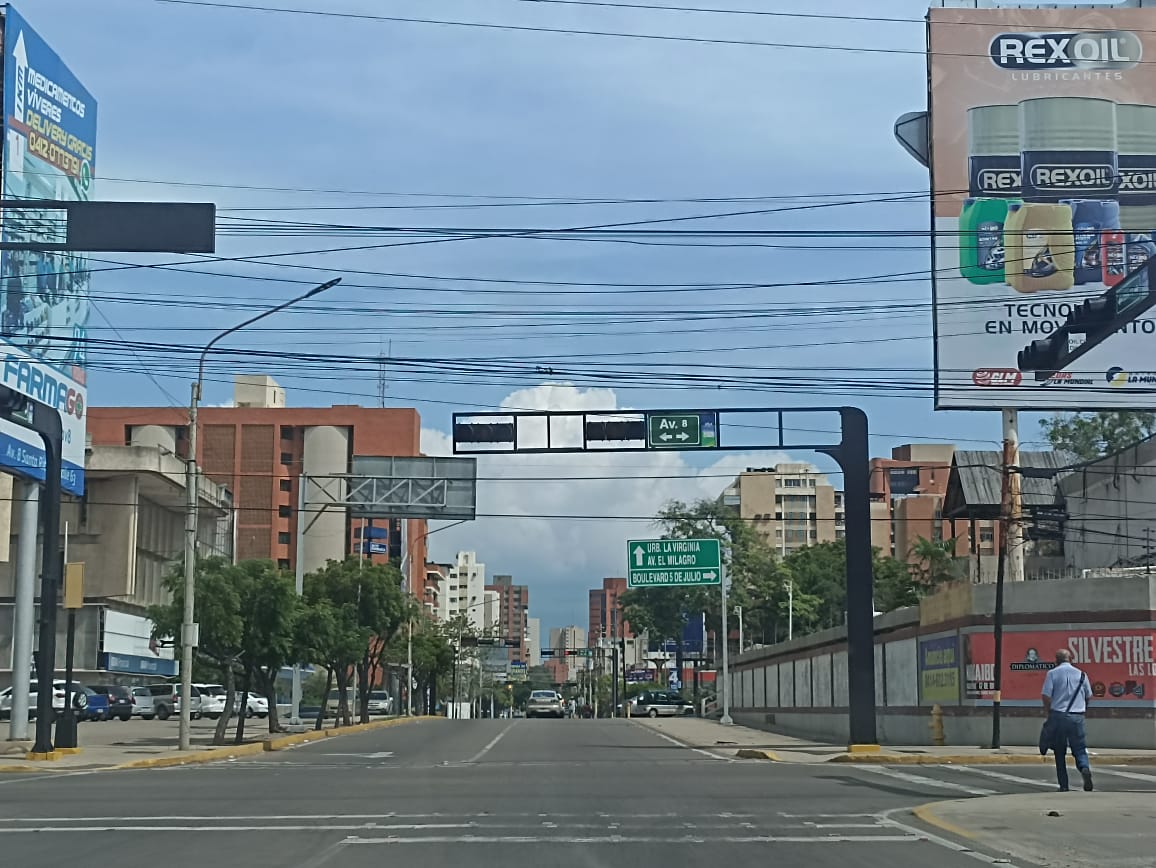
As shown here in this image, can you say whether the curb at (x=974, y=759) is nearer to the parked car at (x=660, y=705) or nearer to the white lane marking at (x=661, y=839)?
the white lane marking at (x=661, y=839)

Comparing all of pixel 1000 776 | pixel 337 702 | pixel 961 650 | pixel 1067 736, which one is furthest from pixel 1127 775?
pixel 337 702

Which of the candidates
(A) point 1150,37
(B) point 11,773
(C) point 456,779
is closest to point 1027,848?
(C) point 456,779

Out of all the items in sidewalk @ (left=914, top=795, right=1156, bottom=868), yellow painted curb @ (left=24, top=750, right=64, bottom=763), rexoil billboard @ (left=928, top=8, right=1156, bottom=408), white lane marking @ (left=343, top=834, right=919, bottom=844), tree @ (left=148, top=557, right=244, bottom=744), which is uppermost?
rexoil billboard @ (left=928, top=8, right=1156, bottom=408)

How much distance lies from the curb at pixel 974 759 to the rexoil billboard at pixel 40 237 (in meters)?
22.4

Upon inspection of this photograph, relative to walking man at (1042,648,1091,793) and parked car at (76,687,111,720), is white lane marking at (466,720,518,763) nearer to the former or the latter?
walking man at (1042,648,1091,793)

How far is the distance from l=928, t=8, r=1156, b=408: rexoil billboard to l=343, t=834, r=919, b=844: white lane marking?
2685 cm

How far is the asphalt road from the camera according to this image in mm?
14141

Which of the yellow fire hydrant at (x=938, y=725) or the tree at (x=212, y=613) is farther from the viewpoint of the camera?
the tree at (x=212, y=613)

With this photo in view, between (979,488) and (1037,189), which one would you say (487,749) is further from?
(979,488)

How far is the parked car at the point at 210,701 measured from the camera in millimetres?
69375

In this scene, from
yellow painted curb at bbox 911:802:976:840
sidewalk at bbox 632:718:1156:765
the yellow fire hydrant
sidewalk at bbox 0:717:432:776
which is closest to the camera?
yellow painted curb at bbox 911:802:976:840

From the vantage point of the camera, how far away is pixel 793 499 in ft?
593

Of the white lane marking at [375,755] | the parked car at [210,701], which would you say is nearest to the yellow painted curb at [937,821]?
the white lane marking at [375,755]

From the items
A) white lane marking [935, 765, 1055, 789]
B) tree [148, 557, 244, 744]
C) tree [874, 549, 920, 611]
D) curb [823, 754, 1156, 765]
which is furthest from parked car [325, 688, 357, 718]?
white lane marking [935, 765, 1055, 789]
